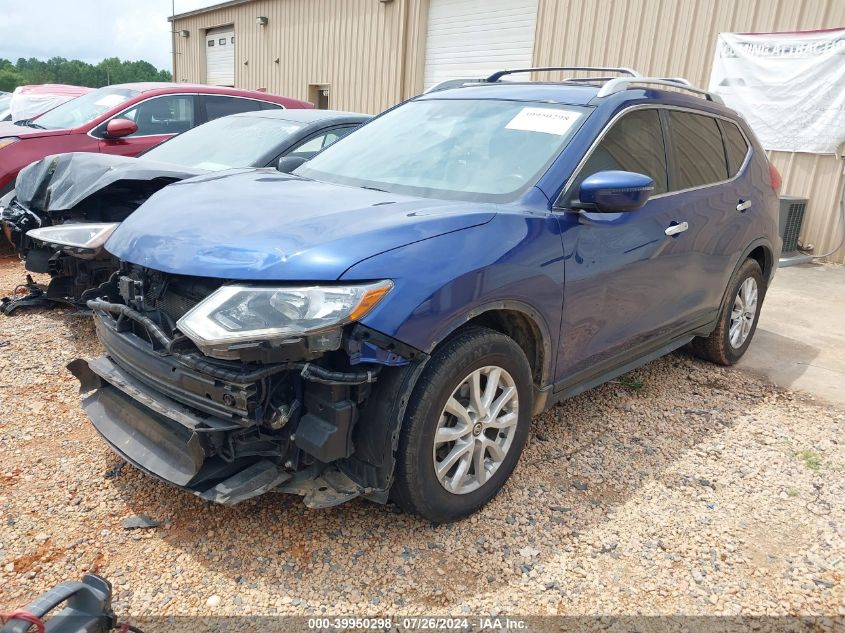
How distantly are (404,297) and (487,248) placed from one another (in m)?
0.45

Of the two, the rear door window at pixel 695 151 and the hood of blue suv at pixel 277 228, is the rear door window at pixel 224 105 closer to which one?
the hood of blue suv at pixel 277 228

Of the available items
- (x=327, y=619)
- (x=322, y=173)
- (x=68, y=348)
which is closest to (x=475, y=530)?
(x=327, y=619)

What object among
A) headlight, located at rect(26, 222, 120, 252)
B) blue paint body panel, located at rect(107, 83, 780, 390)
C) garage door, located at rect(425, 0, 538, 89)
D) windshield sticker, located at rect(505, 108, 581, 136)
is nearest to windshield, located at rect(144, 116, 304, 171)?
headlight, located at rect(26, 222, 120, 252)

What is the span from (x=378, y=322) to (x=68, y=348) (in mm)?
3048

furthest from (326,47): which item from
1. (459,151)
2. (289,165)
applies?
(459,151)

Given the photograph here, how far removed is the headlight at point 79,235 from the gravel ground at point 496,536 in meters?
0.85

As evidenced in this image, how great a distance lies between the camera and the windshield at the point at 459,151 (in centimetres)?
292

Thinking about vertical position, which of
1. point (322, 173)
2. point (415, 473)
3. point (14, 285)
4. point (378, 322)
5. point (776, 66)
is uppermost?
point (776, 66)

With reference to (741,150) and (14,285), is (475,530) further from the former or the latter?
(14,285)

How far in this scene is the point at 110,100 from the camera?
6934mm

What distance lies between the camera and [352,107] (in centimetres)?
1523

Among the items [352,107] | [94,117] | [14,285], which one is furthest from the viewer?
[352,107]

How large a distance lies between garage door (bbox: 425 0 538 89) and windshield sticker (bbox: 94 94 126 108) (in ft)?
22.2

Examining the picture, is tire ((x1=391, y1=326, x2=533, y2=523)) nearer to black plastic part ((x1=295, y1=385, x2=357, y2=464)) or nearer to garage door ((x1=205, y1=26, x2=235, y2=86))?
black plastic part ((x1=295, y1=385, x2=357, y2=464))
